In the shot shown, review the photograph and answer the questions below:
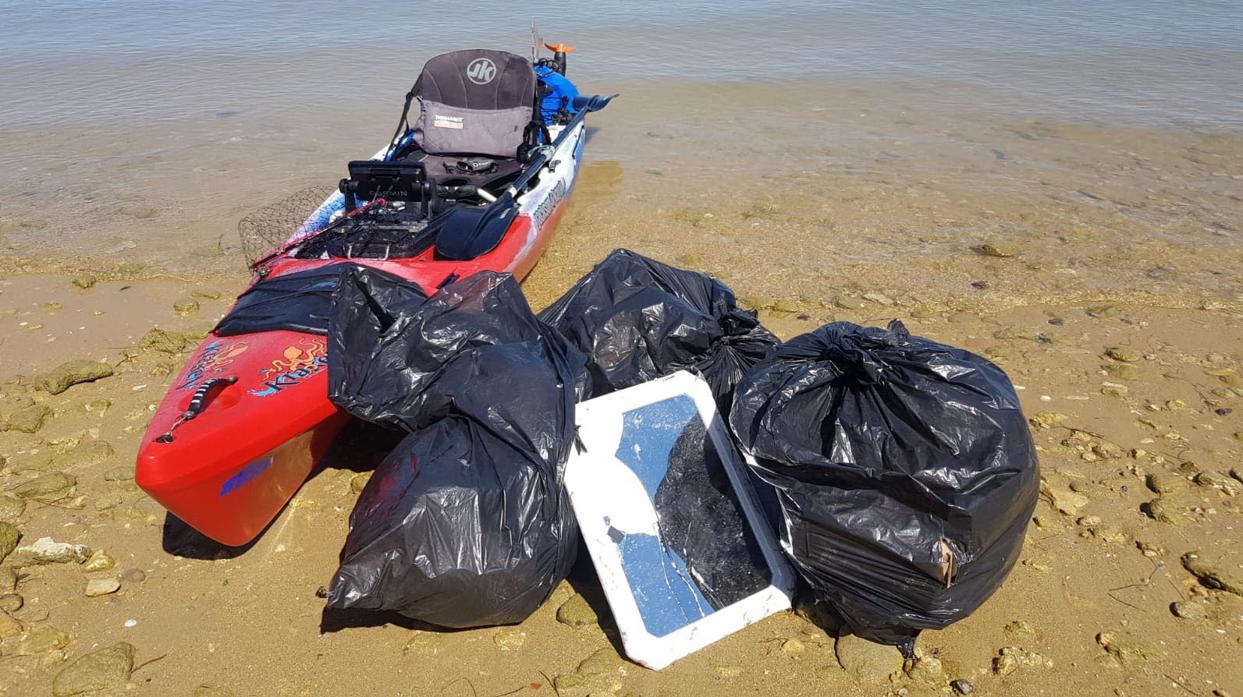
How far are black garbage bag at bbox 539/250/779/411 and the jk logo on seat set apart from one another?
3.42 metres

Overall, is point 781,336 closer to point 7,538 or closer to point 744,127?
point 7,538

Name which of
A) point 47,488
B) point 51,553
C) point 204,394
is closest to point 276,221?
point 47,488

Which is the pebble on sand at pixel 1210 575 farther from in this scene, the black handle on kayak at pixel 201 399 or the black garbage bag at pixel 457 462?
the black handle on kayak at pixel 201 399

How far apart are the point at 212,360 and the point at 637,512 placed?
190cm

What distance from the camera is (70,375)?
4.15m

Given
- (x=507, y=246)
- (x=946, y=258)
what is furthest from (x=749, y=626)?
(x=946, y=258)

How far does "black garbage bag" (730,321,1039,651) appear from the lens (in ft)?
7.94

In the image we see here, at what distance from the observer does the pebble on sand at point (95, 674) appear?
254 centimetres

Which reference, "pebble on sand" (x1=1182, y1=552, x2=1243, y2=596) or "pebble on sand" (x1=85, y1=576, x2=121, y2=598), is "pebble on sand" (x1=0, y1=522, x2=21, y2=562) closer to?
"pebble on sand" (x1=85, y1=576, x2=121, y2=598)

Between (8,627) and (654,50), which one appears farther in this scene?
(654,50)

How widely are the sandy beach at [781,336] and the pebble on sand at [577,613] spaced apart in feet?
0.04

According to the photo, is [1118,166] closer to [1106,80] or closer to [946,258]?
[946,258]

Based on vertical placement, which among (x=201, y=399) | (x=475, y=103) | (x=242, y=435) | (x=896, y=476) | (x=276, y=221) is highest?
(x=475, y=103)

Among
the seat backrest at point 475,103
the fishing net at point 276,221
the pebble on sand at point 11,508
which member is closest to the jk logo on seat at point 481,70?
the seat backrest at point 475,103
